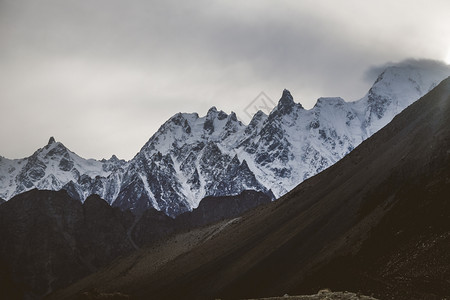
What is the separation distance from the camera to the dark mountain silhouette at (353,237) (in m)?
55.5

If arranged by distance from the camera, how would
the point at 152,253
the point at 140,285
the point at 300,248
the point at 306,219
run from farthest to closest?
1. the point at 152,253
2. the point at 140,285
3. the point at 306,219
4. the point at 300,248

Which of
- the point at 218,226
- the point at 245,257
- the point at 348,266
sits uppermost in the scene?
the point at 218,226

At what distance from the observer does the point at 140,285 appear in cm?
11850

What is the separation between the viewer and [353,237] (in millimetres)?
70500

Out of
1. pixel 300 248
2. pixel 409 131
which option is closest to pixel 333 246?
pixel 300 248

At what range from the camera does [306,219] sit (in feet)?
311

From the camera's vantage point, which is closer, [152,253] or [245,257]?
[245,257]

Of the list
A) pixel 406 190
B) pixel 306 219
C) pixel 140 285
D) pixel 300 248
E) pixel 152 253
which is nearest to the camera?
pixel 406 190

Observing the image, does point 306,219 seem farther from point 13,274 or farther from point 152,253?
point 13,274

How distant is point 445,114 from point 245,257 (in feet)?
125

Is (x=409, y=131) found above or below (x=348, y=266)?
above

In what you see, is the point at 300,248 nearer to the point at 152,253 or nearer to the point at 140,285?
the point at 140,285

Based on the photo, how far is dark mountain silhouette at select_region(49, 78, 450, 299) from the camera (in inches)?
2184

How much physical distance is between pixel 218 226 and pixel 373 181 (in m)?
70.8
